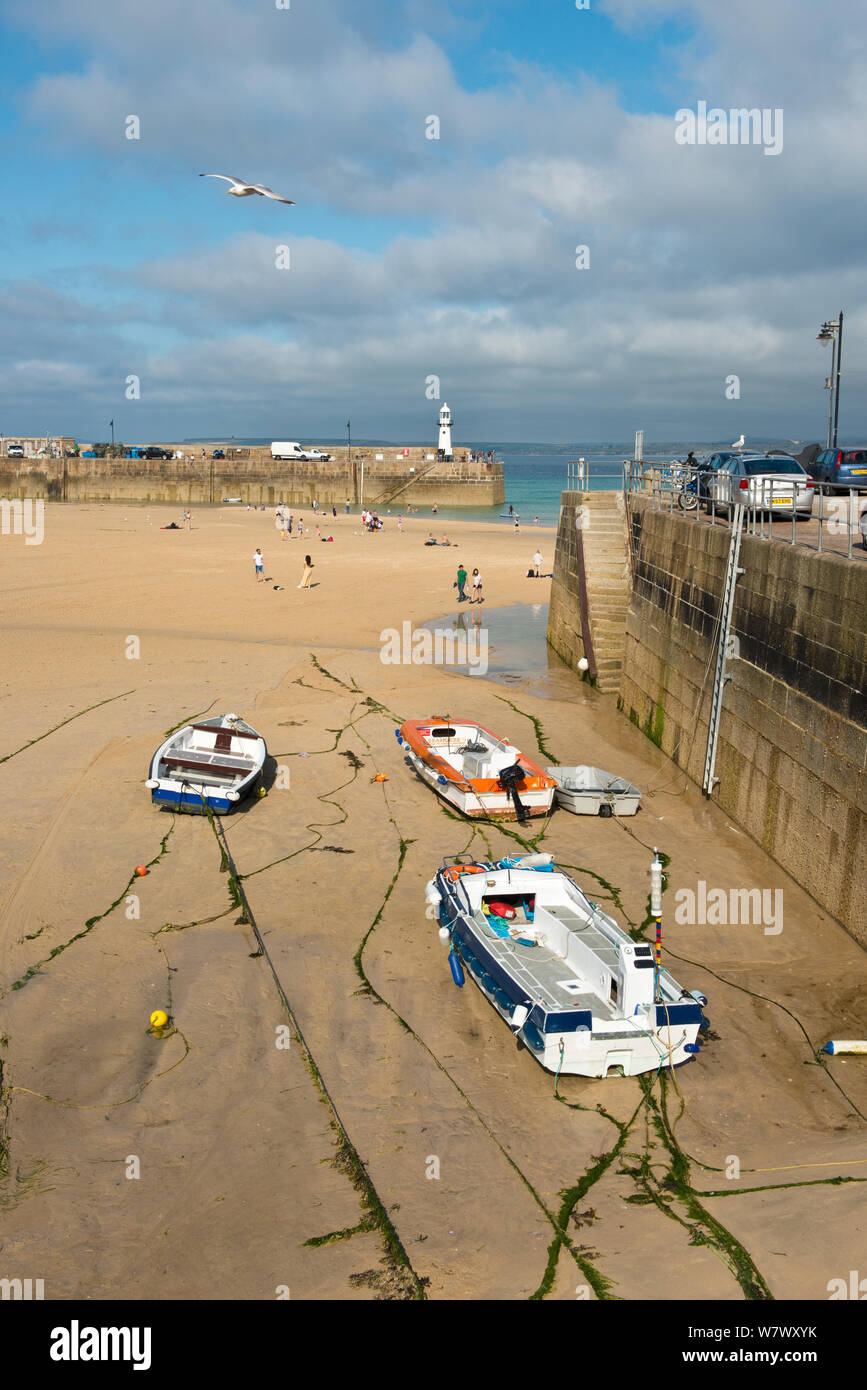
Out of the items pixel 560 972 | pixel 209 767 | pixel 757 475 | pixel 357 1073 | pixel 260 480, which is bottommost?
pixel 357 1073

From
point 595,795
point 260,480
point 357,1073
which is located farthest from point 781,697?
point 260,480

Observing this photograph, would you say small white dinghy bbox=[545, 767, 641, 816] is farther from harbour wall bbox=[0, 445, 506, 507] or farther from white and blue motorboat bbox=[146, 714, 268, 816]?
harbour wall bbox=[0, 445, 506, 507]

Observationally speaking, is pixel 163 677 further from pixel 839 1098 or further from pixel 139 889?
pixel 839 1098

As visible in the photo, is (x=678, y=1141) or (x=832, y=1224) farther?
(x=678, y=1141)

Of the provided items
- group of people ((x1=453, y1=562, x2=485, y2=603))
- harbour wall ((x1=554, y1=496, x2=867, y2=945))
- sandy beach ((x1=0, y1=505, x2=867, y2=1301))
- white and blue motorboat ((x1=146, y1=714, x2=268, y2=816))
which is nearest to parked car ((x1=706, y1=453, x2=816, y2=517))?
harbour wall ((x1=554, y1=496, x2=867, y2=945))

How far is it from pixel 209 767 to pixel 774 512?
9.38 metres

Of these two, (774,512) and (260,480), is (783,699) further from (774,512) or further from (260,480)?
(260,480)

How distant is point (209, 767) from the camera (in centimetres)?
1548

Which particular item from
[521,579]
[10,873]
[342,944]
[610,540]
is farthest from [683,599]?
[521,579]

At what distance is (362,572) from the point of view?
127 feet

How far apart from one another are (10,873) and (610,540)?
1642 cm

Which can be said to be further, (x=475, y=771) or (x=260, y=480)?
(x=260, y=480)

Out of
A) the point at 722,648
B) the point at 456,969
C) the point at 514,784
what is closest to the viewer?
the point at 456,969

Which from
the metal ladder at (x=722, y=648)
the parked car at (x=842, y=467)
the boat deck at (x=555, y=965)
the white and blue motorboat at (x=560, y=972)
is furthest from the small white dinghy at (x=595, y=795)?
the parked car at (x=842, y=467)
